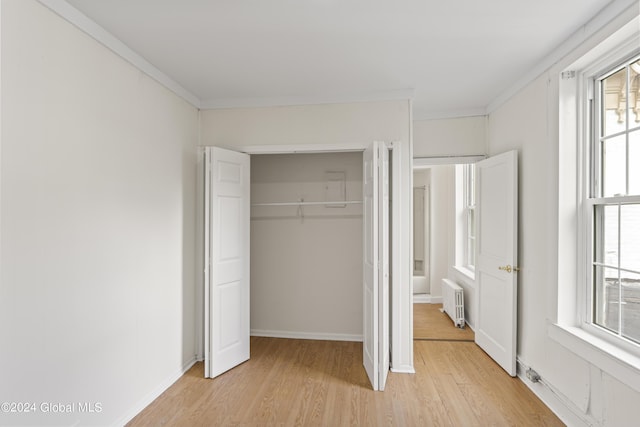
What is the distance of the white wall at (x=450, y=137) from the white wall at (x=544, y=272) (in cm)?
47

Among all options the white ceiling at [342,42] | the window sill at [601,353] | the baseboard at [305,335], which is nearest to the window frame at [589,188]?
the window sill at [601,353]

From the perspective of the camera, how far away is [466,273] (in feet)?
15.0

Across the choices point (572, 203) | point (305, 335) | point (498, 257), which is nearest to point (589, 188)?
point (572, 203)

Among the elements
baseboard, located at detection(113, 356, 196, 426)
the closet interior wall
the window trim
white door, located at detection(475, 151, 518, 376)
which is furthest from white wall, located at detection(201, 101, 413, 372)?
baseboard, located at detection(113, 356, 196, 426)

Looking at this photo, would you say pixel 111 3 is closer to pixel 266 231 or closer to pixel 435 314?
pixel 266 231

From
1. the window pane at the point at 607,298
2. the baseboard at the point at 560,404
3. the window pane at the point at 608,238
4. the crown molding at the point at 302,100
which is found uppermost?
the crown molding at the point at 302,100

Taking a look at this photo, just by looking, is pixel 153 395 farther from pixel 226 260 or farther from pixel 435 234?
pixel 435 234

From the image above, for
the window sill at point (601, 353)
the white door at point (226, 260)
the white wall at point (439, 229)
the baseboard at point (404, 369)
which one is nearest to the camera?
the window sill at point (601, 353)

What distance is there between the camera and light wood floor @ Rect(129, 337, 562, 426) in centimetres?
235

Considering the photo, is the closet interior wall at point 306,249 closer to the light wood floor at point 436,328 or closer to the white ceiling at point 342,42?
the light wood floor at point 436,328

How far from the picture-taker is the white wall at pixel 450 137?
369 centimetres

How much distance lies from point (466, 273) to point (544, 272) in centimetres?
208

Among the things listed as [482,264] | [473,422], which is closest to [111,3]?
[473,422]

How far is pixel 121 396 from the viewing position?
89.0 inches
